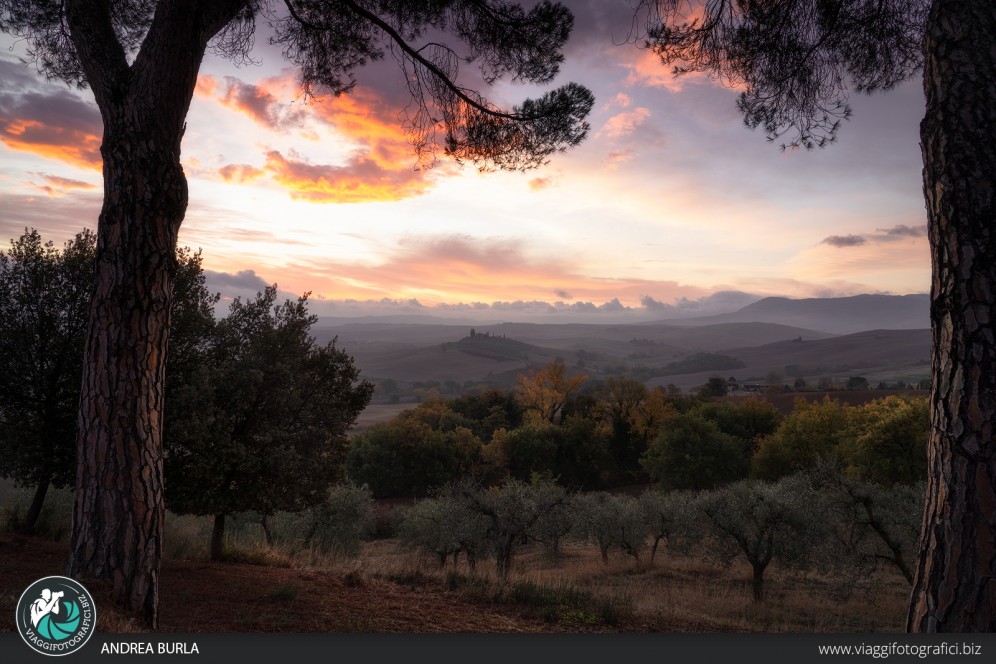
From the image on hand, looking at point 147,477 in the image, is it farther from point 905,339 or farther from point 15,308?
point 905,339

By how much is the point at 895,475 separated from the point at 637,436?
28.2m

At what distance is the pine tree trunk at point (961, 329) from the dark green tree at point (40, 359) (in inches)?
553

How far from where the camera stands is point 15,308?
36.7ft

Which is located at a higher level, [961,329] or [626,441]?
[961,329]

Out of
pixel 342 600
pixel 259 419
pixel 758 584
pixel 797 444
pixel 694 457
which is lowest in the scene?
pixel 694 457

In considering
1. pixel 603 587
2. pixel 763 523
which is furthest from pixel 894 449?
pixel 603 587

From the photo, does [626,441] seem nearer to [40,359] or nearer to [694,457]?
[694,457]

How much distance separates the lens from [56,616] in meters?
3.89

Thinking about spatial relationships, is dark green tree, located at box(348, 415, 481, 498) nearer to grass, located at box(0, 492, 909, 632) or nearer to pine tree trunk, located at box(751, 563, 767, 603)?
grass, located at box(0, 492, 909, 632)

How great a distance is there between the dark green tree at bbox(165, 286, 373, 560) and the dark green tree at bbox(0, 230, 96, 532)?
8.23 ft

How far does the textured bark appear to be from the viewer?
15.5 feet

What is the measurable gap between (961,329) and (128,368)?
22.6ft

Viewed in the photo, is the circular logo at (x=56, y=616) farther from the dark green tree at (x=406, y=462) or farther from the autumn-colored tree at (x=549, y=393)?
the autumn-colored tree at (x=549, y=393)

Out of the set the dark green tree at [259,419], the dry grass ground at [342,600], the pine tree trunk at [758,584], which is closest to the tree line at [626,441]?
A: the pine tree trunk at [758,584]
